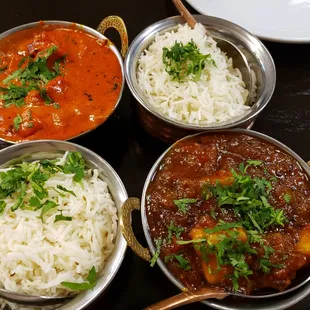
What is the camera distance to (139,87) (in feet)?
9.41

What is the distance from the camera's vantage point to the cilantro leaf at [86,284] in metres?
2.02

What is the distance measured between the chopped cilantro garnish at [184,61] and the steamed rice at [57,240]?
3.34 ft

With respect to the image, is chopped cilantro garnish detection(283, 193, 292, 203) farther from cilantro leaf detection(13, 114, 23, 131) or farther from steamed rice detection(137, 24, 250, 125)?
cilantro leaf detection(13, 114, 23, 131)

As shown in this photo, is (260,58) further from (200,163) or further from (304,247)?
(304,247)

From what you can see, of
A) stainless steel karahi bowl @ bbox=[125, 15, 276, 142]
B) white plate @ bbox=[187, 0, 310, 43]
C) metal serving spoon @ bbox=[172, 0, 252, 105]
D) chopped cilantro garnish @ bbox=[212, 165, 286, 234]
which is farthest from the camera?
white plate @ bbox=[187, 0, 310, 43]

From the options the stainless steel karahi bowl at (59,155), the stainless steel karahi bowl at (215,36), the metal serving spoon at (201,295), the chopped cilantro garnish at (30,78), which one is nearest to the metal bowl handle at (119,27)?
the stainless steel karahi bowl at (215,36)

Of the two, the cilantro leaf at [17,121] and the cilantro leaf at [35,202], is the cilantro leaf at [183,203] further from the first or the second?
the cilantro leaf at [17,121]

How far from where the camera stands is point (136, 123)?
10.2 feet

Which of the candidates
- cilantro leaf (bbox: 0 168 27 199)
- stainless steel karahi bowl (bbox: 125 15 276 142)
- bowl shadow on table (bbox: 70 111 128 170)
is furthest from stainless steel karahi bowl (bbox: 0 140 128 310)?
stainless steel karahi bowl (bbox: 125 15 276 142)

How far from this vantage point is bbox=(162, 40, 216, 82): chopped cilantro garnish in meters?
2.88

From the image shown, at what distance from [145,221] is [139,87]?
104cm

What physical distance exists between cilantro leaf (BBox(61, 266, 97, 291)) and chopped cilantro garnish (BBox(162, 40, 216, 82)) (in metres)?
1.45

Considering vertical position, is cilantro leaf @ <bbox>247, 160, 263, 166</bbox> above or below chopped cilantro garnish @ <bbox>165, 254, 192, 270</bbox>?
above

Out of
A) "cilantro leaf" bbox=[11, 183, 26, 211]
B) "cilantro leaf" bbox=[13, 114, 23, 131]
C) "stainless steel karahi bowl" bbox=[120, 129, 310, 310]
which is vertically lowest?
"stainless steel karahi bowl" bbox=[120, 129, 310, 310]
